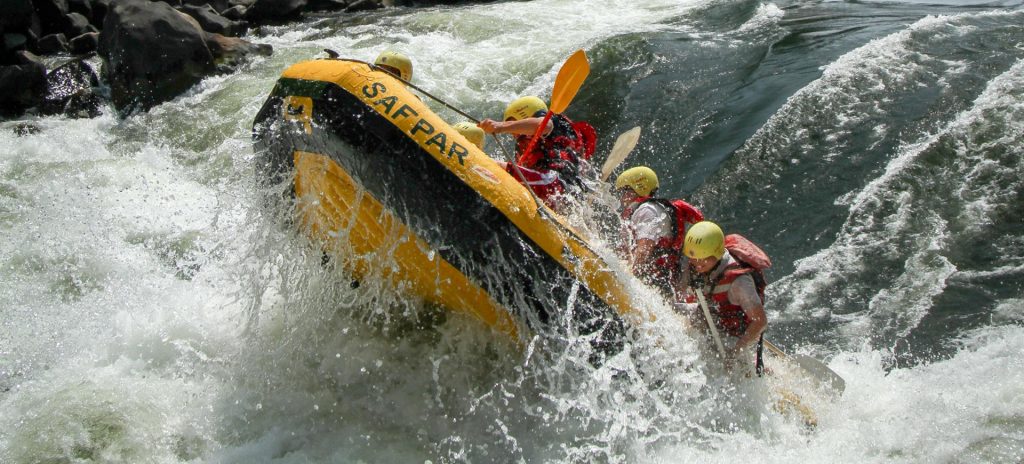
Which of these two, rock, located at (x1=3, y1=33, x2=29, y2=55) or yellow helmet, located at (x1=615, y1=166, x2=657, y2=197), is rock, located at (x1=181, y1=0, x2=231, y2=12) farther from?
yellow helmet, located at (x1=615, y1=166, x2=657, y2=197)

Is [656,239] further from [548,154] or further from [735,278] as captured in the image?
[548,154]

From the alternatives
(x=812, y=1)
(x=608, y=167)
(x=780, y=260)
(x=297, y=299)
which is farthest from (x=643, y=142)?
(x=812, y=1)

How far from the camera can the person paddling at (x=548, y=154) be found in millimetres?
5137

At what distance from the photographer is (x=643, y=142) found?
8.00 m

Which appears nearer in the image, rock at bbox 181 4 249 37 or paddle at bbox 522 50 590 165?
paddle at bbox 522 50 590 165

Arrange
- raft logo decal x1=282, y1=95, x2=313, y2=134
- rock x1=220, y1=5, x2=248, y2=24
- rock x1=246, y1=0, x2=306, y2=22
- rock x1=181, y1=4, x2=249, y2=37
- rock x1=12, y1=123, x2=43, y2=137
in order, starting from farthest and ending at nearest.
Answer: rock x1=246, y1=0, x2=306, y2=22, rock x1=220, y1=5, x2=248, y2=24, rock x1=181, y1=4, x2=249, y2=37, rock x1=12, y1=123, x2=43, y2=137, raft logo decal x1=282, y1=95, x2=313, y2=134

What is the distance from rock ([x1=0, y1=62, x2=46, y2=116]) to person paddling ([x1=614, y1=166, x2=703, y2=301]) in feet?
24.4

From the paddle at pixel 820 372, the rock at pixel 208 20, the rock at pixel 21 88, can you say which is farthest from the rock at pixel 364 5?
the paddle at pixel 820 372

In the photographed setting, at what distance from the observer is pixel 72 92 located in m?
9.38

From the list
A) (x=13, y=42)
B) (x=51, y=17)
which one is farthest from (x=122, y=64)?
(x=51, y=17)

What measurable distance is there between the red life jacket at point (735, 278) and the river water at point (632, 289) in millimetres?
271

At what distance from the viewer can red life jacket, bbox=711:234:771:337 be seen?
4480mm

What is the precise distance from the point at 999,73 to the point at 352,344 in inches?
289

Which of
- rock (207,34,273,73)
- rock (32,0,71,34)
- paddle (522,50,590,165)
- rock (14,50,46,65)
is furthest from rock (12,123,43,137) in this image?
paddle (522,50,590,165)
